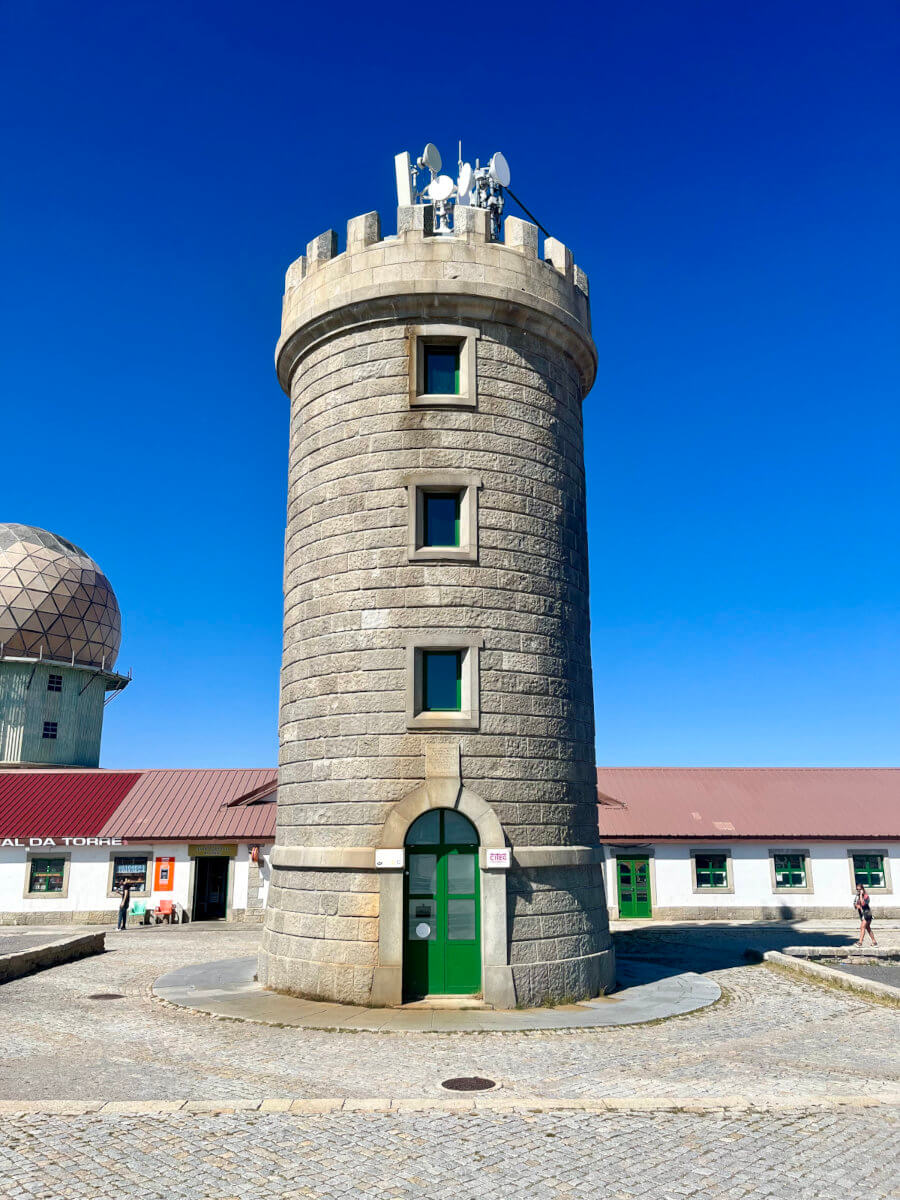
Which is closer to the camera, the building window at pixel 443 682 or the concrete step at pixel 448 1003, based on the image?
the concrete step at pixel 448 1003

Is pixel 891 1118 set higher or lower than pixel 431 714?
lower

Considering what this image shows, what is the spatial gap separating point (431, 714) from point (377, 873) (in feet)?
9.60

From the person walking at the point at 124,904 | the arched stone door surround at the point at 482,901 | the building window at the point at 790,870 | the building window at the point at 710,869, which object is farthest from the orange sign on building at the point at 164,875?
the building window at the point at 790,870

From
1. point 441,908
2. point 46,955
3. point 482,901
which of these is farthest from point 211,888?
point 482,901

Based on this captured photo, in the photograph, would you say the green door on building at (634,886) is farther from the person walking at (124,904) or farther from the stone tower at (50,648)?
the stone tower at (50,648)

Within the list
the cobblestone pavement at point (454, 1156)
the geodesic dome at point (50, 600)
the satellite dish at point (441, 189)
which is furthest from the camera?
the geodesic dome at point (50, 600)

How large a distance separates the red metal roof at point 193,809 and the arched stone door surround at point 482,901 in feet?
64.7

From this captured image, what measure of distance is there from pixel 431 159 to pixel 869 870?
31.8m

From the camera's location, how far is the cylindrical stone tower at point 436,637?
1527 centimetres

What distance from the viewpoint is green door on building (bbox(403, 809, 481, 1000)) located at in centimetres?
1517

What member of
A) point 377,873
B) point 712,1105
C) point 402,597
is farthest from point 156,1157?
point 402,597

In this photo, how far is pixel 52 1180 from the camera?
7578 mm

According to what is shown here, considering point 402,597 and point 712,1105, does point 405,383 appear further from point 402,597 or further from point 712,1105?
point 712,1105

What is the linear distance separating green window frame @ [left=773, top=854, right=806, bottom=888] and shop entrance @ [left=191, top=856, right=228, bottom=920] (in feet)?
72.9
